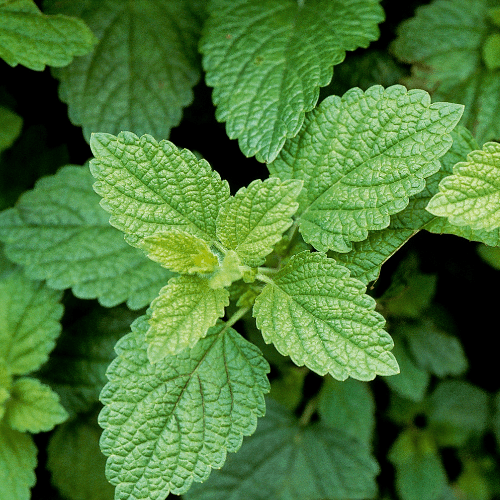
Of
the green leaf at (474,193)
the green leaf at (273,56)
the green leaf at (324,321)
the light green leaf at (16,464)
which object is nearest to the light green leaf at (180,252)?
the green leaf at (324,321)

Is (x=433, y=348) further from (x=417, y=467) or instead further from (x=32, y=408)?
(x=32, y=408)

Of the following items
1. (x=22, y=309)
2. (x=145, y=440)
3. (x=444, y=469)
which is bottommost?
(x=444, y=469)

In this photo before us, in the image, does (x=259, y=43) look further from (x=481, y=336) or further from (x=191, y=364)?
(x=481, y=336)

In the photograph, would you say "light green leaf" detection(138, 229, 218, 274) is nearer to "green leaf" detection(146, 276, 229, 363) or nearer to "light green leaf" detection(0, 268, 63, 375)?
"green leaf" detection(146, 276, 229, 363)

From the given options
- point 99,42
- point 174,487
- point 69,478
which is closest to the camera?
point 174,487

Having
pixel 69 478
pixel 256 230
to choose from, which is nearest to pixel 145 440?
pixel 256 230

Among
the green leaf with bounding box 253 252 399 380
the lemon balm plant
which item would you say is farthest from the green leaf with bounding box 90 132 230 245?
the green leaf with bounding box 253 252 399 380

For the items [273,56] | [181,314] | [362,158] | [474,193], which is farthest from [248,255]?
[273,56]
